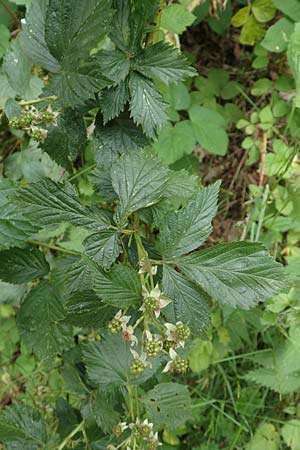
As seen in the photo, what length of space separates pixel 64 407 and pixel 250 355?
0.77 metres

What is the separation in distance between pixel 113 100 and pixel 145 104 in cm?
6

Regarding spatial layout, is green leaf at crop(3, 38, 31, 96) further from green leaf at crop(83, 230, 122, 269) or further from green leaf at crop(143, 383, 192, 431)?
green leaf at crop(143, 383, 192, 431)

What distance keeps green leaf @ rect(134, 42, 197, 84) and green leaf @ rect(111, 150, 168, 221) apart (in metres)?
0.16

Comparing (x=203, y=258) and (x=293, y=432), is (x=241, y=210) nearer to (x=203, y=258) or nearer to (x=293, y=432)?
(x=293, y=432)

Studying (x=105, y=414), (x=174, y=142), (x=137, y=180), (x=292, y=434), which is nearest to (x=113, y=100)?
(x=137, y=180)

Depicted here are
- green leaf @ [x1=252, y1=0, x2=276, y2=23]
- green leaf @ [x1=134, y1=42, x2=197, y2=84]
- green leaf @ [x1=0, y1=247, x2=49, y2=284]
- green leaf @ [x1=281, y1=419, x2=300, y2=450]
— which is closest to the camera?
green leaf @ [x1=134, y1=42, x2=197, y2=84]

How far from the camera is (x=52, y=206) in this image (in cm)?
92

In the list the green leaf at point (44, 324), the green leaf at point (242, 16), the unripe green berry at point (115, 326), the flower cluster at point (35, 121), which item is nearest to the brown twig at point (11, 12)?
the green leaf at point (242, 16)

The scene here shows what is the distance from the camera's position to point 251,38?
1846mm

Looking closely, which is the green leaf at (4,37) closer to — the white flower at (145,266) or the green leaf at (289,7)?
the green leaf at (289,7)

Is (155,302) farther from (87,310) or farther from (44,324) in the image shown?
(44,324)

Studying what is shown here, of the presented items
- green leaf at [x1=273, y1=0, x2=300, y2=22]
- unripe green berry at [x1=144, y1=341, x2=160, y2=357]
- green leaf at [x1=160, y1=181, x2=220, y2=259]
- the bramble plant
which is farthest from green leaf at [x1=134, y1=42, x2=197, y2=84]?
green leaf at [x1=273, y1=0, x2=300, y2=22]

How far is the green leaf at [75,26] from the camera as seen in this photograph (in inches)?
34.4

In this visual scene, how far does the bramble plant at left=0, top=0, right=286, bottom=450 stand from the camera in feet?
2.92
